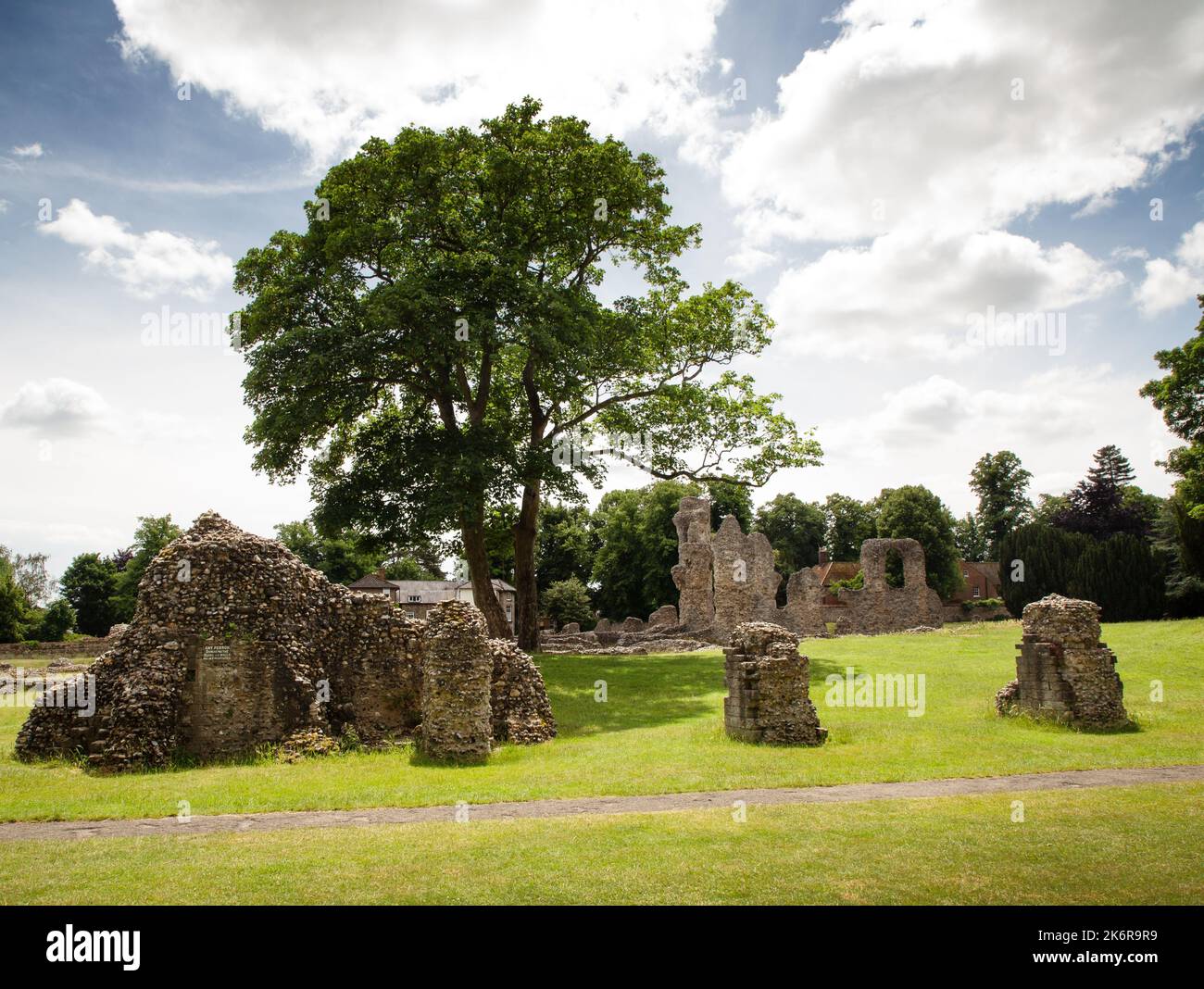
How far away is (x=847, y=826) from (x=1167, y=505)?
45.6 meters

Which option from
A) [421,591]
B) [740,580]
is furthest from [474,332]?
[421,591]

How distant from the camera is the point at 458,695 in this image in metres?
13.9

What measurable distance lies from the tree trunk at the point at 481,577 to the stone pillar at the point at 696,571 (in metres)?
22.4

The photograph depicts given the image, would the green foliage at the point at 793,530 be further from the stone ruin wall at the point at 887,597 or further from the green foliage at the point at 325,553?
the green foliage at the point at 325,553

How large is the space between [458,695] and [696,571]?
3339 centimetres

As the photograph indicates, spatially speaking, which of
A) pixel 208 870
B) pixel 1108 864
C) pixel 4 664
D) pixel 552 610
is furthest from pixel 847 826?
pixel 552 610

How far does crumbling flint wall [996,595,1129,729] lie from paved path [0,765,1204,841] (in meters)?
3.87

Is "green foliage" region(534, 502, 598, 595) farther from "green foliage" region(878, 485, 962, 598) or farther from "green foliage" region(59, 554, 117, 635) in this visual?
"green foliage" region(59, 554, 117, 635)

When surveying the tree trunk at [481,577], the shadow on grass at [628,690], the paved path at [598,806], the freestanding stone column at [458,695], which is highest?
the tree trunk at [481,577]

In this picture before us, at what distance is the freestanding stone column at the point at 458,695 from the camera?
13.8 m

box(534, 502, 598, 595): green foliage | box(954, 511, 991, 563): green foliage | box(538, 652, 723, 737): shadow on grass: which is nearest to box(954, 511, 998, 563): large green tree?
box(954, 511, 991, 563): green foliage

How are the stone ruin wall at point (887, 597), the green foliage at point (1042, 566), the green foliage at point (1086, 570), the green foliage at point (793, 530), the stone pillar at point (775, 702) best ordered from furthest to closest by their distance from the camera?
the green foliage at point (793, 530)
the green foliage at point (1042, 566)
the stone ruin wall at point (887, 597)
the green foliage at point (1086, 570)
the stone pillar at point (775, 702)

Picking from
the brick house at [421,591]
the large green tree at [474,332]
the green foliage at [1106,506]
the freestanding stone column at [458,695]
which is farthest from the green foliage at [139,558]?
the green foliage at [1106,506]
